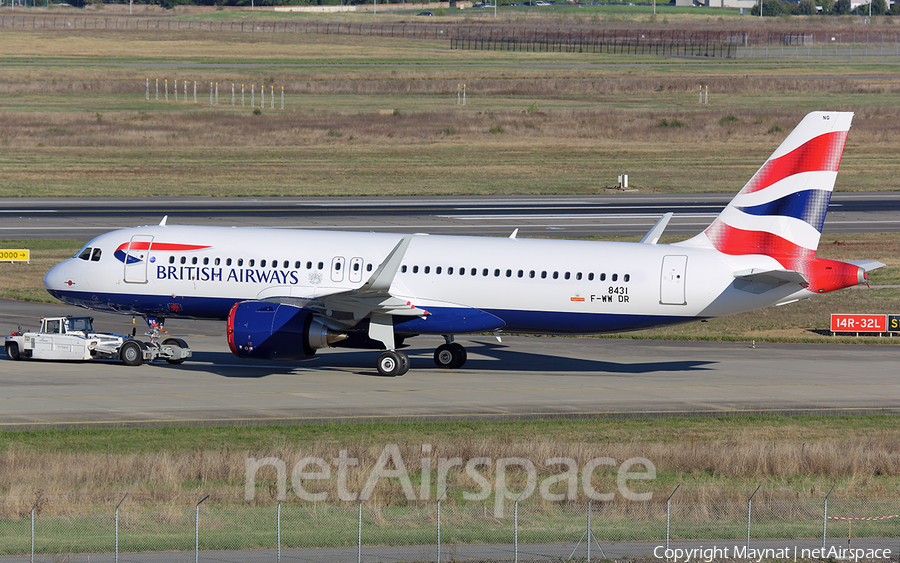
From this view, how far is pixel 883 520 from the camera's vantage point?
23781 mm

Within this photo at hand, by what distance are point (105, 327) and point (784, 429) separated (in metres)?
31.4

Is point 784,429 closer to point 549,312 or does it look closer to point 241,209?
point 549,312

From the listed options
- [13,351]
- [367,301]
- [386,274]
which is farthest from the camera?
[13,351]

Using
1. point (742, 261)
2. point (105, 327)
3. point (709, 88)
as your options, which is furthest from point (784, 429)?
point (709, 88)

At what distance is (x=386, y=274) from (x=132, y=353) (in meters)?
11.0

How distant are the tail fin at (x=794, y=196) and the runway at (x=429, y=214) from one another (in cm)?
3045

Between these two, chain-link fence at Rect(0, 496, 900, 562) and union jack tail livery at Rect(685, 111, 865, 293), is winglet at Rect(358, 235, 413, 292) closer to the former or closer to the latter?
union jack tail livery at Rect(685, 111, 865, 293)

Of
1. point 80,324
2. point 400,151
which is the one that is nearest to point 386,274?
point 80,324

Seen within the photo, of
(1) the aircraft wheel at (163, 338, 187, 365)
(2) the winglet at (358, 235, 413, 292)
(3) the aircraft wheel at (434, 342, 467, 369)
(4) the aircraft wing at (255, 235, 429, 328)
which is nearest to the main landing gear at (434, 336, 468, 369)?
(3) the aircraft wheel at (434, 342, 467, 369)

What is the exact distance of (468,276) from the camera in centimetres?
4056

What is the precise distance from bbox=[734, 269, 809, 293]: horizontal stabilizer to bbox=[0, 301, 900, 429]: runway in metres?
3.70

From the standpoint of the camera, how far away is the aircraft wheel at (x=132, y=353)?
136ft

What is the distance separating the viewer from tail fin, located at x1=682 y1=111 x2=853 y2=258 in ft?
127

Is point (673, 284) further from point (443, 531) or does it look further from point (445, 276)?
point (443, 531)
